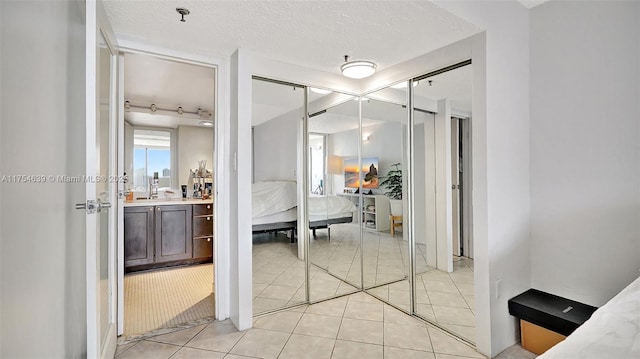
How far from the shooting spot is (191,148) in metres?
4.92

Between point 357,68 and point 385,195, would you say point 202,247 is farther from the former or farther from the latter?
point 357,68

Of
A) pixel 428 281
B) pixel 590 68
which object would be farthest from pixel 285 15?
pixel 428 281

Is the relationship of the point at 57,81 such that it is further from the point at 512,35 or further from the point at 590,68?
the point at 590,68

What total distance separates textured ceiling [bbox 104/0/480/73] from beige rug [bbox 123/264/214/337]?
218cm

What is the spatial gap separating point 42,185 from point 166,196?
366cm

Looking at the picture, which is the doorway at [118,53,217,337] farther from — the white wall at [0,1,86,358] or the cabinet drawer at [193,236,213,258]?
the white wall at [0,1,86,358]

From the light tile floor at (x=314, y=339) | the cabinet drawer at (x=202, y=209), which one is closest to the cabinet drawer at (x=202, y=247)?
the cabinet drawer at (x=202, y=209)

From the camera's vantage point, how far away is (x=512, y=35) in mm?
2143

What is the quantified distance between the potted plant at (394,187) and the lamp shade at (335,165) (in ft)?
1.52

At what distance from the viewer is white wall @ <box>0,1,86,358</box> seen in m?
0.99

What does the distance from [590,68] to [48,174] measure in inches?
118

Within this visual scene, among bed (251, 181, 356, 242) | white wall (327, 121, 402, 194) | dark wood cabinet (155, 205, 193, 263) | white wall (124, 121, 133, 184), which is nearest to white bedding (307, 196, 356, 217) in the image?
bed (251, 181, 356, 242)

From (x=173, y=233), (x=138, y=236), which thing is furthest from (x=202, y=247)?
(x=138, y=236)

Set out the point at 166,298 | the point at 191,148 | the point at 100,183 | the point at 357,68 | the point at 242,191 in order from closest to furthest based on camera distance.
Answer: the point at 100,183
the point at 242,191
the point at 357,68
the point at 166,298
the point at 191,148
